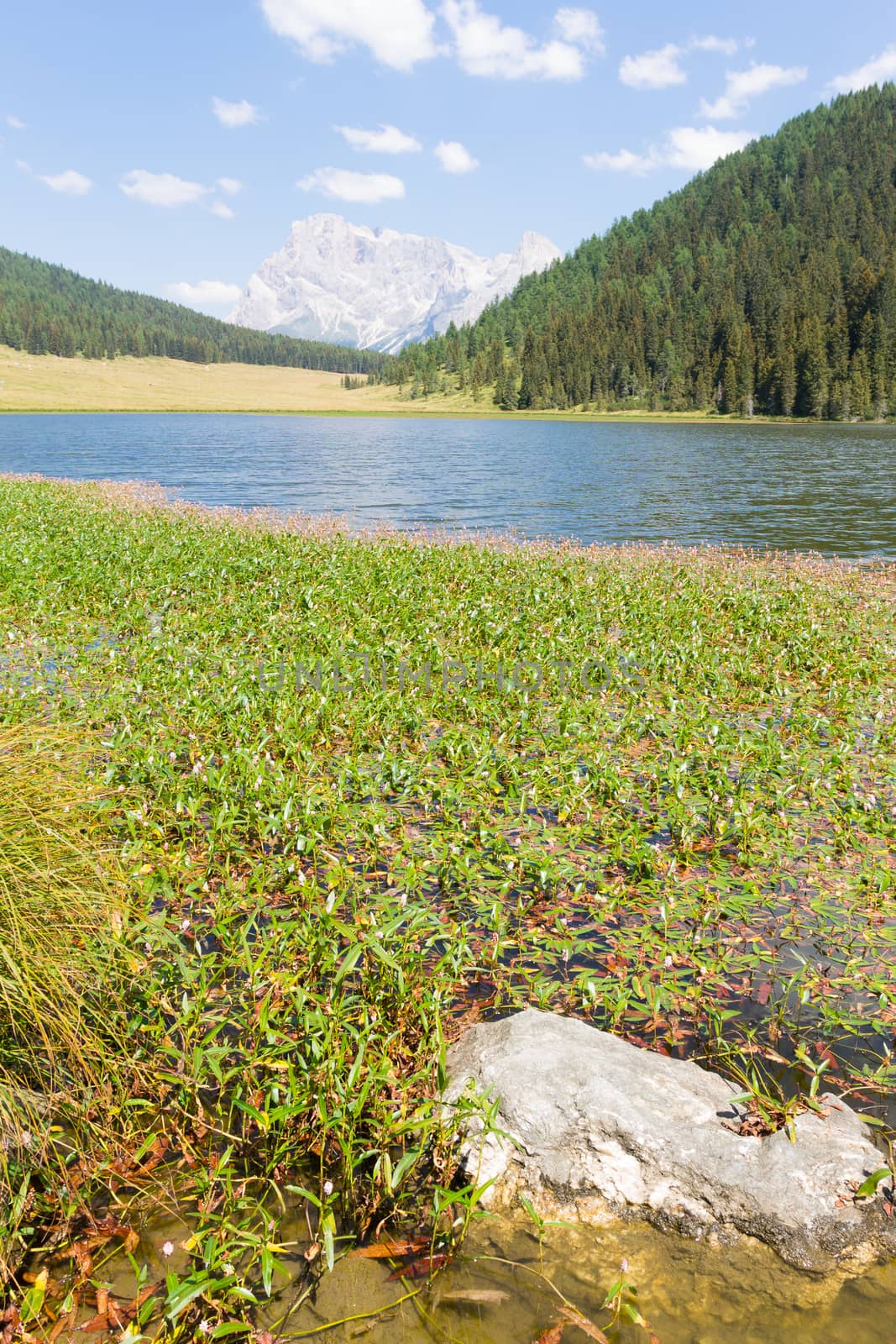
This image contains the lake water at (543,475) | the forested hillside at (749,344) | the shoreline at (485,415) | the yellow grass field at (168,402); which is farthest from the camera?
the yellow grass field at (168,402)

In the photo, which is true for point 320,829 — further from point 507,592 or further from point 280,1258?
point 507,592

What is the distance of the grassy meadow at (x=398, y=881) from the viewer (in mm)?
3947

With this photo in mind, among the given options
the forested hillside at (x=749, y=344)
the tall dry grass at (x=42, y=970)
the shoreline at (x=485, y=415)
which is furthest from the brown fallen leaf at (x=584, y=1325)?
the forested hillside at (x=749, y=344)

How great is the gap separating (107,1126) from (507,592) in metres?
15.0

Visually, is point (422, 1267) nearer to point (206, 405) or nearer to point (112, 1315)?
point (112, 1315)

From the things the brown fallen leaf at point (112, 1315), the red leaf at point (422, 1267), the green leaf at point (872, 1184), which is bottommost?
the red leaf at point (422, 1267)

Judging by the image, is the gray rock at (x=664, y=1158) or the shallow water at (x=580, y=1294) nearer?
the shallow water at (x=580, y=1294)

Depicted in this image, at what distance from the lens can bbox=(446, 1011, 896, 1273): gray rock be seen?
377cm

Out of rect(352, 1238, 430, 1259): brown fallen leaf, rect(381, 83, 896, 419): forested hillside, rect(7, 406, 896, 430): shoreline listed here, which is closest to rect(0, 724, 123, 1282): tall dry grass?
rect(352, 1238, 430, 1259): brown fallen leaf

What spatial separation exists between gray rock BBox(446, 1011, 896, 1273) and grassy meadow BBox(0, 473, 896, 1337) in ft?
1.04

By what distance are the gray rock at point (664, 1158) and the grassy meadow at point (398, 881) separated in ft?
1.04

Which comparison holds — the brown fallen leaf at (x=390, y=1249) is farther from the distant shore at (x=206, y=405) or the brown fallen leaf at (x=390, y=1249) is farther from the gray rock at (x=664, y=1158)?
the distant shore at (x=206, y=405)

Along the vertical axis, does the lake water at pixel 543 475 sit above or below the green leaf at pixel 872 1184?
above

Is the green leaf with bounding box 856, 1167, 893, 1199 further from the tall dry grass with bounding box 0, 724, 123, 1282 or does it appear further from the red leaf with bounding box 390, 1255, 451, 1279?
the tall dry grass with bounding box 0, 724, 123, 1282
